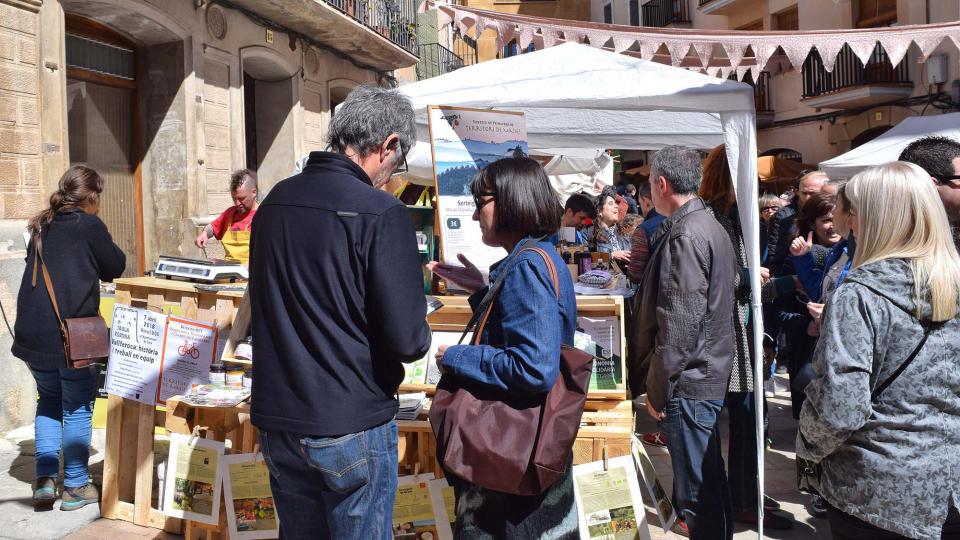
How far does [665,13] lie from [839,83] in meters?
9.24

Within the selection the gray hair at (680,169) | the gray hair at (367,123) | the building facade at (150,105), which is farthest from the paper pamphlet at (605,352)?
the building facade at (150,105)

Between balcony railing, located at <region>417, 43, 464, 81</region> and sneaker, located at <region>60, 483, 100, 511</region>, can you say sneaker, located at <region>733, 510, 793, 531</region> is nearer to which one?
sneaker, located at <region>60, 483, 100, 511</region>

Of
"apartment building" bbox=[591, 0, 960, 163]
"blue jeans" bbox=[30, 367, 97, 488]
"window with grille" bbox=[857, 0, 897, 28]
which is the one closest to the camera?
"blue jeans" bbox=[30, 367, 97, 488]

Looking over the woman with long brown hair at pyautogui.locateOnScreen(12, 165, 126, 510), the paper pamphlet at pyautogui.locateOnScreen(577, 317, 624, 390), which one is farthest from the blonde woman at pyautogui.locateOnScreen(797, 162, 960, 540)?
the woman with long brown hair at pyautogui.locateOnScreen(12, 165, 126, 510)

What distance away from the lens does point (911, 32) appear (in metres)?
6.50

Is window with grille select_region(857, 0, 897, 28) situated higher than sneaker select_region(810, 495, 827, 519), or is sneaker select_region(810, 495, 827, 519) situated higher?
window with grille select_region(857, 0, 897, 28)

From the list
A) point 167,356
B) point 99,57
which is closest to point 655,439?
point 167,356

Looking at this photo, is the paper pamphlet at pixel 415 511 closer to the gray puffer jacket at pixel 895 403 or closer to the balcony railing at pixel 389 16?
the gray puffer jacket at pixel 895 403

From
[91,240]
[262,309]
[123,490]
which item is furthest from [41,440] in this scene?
[262,309]

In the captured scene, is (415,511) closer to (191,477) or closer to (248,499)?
(248,499)

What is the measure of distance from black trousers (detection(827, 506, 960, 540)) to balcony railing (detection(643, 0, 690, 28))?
26658 mm

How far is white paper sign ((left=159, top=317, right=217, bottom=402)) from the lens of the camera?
13.2 ft

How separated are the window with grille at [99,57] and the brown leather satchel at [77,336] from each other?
400 centimetres

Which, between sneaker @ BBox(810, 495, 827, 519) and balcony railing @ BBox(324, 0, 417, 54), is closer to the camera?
sneaker @ BBox(810, 495, 827, 519)
